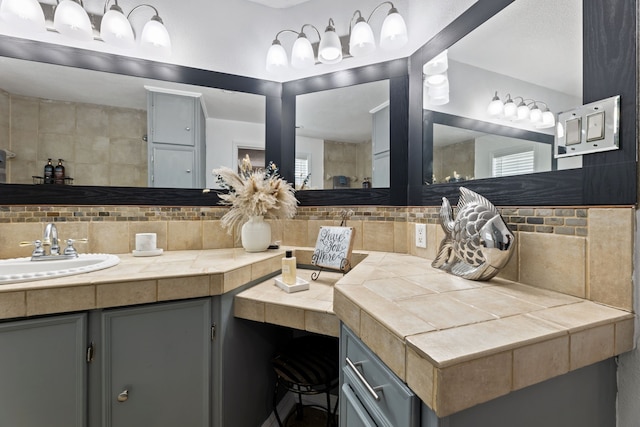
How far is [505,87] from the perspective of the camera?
3.14ft

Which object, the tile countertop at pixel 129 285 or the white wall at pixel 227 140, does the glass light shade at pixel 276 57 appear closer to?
the white wall at pixel 227 140

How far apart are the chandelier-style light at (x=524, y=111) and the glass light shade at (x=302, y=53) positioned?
111 centimetres

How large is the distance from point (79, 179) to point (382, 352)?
1.67 metres

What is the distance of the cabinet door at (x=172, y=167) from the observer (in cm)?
153

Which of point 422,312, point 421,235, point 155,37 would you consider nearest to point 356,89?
point 421,235

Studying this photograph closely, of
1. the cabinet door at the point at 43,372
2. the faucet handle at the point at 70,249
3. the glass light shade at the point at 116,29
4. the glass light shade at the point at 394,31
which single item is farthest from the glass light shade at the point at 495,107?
the faucet handle at the point at 70,249

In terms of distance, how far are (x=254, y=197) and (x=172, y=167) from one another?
538 mm

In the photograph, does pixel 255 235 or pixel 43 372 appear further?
pixel 255 235

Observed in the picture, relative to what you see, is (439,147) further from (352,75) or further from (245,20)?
(245,20)

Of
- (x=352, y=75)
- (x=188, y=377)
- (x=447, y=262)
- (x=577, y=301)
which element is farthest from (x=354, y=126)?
(x=188, y=377)

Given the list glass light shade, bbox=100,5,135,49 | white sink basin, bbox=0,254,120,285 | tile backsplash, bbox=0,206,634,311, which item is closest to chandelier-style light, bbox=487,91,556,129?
tile backsplash, bbox=0,206,634,311

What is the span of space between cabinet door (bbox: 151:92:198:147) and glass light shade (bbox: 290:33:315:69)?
66 cm

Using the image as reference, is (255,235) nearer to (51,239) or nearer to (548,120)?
(51,239)

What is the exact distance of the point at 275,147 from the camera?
1.74m
